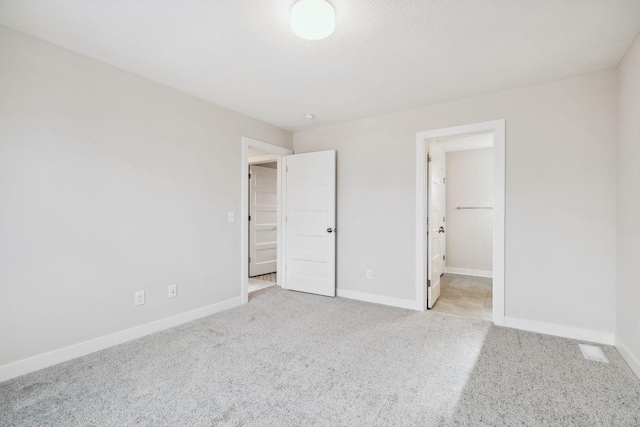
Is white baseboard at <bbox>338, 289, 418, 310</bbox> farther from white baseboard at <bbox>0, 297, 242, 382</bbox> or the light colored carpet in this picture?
white baseboard at <bbox>0, 297, 242, 382</bbox>

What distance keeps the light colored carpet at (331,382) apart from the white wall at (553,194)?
409 mm

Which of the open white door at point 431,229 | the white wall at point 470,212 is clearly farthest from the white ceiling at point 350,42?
the white wall at point 470,212

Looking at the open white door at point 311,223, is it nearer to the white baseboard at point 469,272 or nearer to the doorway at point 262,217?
the doorway at point 262,217

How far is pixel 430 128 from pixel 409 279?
1.79 m

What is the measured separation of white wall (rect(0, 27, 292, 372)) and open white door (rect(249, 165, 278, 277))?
1804mm

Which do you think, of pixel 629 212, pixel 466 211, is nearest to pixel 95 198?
pixel 629 212

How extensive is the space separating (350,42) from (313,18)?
0.50 metres

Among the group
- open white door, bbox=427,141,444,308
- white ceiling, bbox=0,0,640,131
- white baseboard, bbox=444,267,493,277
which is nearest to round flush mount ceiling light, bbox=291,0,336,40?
white ceiling, bbox=0,0,640,131

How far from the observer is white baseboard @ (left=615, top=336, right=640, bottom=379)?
2.06m

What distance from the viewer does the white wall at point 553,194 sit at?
8.56 feet

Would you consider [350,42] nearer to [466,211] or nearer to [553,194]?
[553,194]

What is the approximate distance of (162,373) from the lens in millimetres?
2105

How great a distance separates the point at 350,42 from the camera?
7.16 ft

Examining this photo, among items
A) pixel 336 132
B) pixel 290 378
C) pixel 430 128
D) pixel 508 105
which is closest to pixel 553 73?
pixel 508 105
